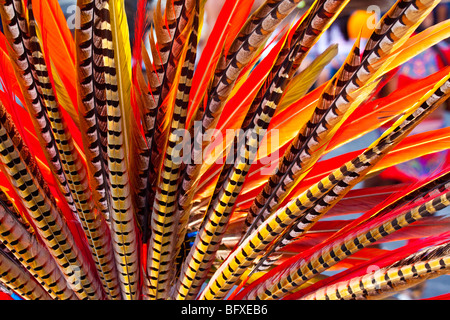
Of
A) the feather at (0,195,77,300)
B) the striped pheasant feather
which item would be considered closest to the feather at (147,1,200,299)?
the striped pheasant feather

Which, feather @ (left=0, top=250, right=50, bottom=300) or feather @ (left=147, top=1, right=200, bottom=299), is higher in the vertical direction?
feather @ (left=147, top=1, right=200, bottom=299)

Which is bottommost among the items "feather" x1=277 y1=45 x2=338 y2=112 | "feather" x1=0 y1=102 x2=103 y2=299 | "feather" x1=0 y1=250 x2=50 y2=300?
"feather" x1=0 y1=250 x2=50 y2=300

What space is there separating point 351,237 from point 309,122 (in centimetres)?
13

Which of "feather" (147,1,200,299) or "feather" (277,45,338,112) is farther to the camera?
"feather" (277,45,338,112)

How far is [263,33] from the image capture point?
0.35 m

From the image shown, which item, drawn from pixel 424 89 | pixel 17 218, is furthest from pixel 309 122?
pixel 17 218

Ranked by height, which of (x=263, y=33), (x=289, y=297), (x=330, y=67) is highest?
(x=330, y=67)

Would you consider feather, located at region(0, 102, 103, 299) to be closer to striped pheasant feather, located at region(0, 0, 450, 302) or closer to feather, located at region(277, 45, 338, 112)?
striped pheasant feather, located at region(0, 0, 450, 302)

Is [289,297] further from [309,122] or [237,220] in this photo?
[309,122]

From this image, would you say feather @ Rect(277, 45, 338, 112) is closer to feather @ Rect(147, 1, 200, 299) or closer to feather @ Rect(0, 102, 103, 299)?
feather @ Rect(147, 1, 200, 299)

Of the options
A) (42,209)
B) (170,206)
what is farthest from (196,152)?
(42,209)

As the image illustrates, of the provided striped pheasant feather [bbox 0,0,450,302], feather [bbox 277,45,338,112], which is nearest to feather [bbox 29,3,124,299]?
striped pheasant feather [bbox 0,0,450,302]

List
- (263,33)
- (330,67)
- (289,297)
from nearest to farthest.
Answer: (263,33) → (289,297) → (330,67)

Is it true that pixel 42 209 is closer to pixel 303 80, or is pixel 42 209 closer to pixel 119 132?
pixel 119 132
